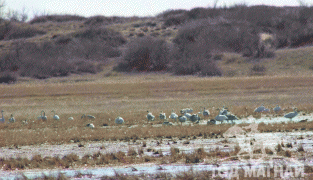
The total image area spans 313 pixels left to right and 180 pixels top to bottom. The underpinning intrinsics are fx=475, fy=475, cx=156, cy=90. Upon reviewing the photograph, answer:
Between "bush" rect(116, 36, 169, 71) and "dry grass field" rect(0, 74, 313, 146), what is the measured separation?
5043 millimetres

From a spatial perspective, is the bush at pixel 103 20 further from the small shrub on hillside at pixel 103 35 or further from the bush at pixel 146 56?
the bush at pixel 146 56

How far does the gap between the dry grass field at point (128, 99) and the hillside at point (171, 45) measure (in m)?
4.90

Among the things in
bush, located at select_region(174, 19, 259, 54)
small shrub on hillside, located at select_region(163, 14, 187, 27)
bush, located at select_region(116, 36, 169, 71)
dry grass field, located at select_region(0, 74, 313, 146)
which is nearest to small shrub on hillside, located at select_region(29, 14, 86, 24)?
small shrub on hillside, located at select_region(163, 14, 187, 27)

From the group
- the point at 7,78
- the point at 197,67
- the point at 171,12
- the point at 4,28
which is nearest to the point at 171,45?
the point at 197,67

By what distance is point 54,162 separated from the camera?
46.7 feet

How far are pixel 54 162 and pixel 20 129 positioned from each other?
1083 centimetres

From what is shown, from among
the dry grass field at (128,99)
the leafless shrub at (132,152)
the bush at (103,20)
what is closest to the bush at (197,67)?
the dry grass field at (128,99)

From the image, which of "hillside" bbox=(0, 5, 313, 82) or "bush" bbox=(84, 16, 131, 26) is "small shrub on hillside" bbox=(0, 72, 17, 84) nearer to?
"hillside" bbox=(0, 5, 313, 82)

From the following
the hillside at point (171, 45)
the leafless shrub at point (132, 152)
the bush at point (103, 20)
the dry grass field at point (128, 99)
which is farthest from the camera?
the bush at point (103, 20)

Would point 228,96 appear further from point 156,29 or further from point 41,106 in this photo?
point 156,29

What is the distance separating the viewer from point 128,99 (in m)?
37.4

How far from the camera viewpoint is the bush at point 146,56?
55344 mm

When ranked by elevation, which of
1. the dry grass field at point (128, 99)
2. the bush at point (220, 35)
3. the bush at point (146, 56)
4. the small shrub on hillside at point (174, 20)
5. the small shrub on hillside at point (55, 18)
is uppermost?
the small shrub on hillside at point (55, 18)

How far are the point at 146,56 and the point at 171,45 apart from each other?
5.66 metres
